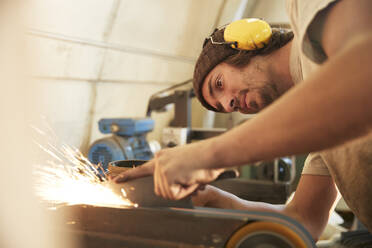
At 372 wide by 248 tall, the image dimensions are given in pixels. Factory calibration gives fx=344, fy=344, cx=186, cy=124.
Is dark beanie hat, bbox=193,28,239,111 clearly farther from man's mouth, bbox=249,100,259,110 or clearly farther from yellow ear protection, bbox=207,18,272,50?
man's mouth, bbox=249,100,259,110

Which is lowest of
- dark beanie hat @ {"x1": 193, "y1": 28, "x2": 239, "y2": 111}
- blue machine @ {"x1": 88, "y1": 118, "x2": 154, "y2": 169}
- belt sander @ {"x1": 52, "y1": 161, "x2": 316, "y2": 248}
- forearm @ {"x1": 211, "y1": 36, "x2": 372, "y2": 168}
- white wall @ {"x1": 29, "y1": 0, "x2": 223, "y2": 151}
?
belt sander @ {"x1": 52, "y1": 161, "x2": 316, "y2": 248}

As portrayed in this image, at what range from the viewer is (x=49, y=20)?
2.06 metres

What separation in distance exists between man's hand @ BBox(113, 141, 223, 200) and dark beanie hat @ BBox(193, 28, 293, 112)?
0.74m

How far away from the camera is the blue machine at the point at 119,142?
95.8 inches

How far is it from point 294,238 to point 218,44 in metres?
0.93

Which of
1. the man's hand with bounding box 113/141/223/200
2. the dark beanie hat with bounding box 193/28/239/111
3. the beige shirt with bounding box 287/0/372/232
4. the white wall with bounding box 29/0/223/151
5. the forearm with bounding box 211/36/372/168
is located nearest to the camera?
the forearm with bounding box 211/36/372/168

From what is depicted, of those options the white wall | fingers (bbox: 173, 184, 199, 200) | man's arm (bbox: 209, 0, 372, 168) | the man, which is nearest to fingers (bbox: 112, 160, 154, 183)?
the man

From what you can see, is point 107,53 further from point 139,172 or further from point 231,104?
point 139,172

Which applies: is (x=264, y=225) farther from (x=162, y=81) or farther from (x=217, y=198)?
(x=162, y=81)

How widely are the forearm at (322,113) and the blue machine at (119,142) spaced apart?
6.01 ft

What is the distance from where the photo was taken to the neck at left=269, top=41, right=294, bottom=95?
1396 mm

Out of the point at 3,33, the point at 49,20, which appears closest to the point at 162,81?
the point at 49,20

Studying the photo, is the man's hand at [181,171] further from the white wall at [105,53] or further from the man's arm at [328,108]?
the white wall at [105,53]

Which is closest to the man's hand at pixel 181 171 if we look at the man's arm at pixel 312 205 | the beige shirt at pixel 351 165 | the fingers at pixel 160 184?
the fingers at pixel 160 184
